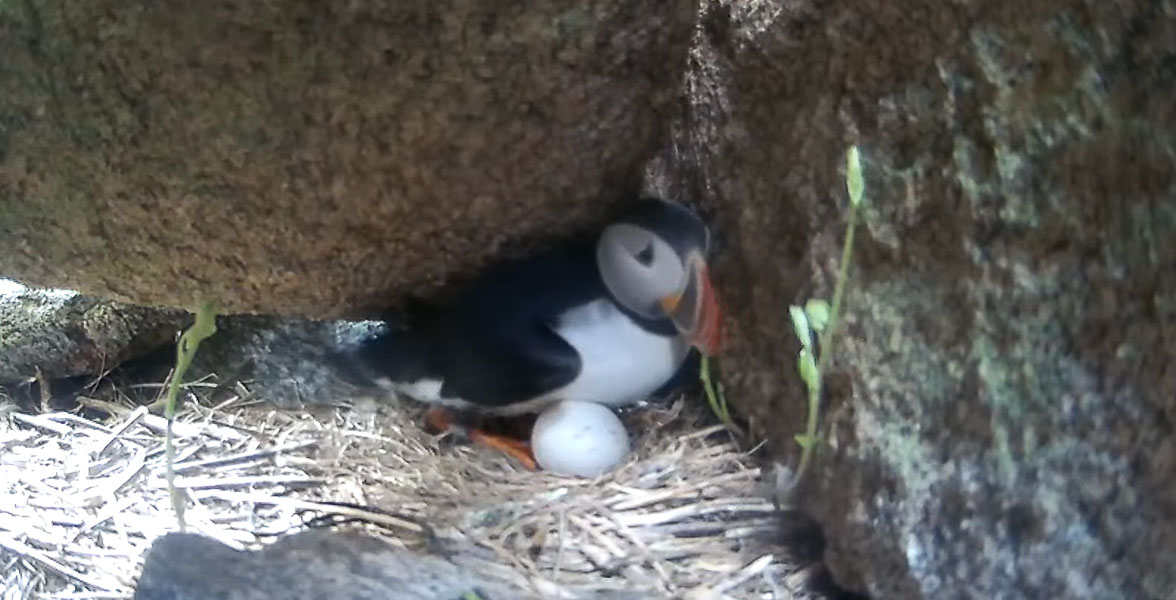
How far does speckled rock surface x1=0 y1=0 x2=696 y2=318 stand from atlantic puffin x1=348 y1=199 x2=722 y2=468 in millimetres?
81

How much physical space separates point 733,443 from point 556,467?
255mm

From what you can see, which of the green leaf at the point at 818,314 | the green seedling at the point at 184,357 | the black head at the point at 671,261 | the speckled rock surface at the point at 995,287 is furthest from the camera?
the black head at the point at 671,261

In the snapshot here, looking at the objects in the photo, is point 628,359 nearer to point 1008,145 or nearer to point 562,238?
point 562,238

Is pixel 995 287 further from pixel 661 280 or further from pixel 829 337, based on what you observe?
pixel 661 280

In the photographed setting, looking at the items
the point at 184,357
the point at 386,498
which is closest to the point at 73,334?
the point at 184,357

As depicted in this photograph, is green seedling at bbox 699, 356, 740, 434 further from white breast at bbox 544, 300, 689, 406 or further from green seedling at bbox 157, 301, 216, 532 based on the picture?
green seedling at bbox 157, 301, 216, 532

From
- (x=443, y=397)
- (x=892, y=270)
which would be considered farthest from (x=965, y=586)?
(x=443, y=397)

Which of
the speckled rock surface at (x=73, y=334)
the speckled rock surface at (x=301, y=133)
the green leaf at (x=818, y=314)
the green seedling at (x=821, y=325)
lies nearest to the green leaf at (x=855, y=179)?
the green seedling at (x=821, y=325)

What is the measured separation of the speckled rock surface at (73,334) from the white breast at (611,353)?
74 cm

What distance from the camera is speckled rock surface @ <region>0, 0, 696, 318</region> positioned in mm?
1259

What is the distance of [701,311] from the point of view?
1.58 metres

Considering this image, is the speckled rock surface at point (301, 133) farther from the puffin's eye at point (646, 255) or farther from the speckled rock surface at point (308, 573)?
the speckled rock surface at point (308, 573)

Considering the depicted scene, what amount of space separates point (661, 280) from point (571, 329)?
15 cm

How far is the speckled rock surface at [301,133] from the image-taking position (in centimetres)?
126
